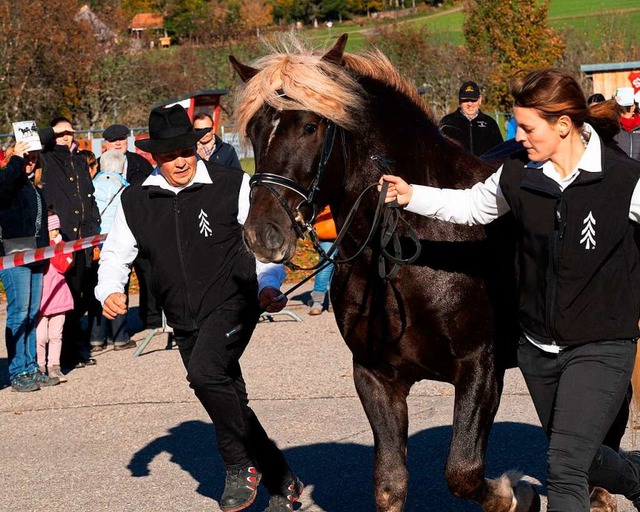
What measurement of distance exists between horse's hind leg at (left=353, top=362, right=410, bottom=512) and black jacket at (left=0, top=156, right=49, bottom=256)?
15.4ft

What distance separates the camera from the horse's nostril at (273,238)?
4.00 metres

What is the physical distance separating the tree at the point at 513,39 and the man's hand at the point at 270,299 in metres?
37.8

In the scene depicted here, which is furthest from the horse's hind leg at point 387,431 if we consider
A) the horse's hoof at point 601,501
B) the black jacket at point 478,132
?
the black jacket at point 478,132

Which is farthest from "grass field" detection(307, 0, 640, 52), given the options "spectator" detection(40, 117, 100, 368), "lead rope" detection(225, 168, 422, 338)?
"lead rope" detection(225, 168, 422, 338)

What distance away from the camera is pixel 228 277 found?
5.31 m

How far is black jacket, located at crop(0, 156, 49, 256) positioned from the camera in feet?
27.9

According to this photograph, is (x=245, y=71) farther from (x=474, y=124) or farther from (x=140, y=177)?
(x=474, y=124)

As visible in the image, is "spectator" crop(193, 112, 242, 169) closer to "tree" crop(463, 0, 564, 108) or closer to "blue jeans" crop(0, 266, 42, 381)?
"blue jeans" crop(0, 266, 42, 381)

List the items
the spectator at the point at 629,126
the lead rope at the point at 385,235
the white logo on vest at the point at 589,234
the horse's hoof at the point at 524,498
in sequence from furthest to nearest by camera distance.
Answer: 1. the spectator at the point at 629,126
2. the horse's hoof at the point at 524,498
3. the lead rope at the point at 385,235
4. the white logo on vest at the point at 589,234

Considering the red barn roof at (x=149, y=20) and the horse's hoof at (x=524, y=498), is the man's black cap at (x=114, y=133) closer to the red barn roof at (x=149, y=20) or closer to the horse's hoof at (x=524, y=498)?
the horse's hoof at (x=524, y=498)

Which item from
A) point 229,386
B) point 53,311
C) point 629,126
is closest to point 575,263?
point 229,386

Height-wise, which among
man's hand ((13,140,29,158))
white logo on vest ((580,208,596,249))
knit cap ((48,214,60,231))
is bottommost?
knit cap ((48,214,60,231))

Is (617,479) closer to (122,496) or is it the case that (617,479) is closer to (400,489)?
(400,489)

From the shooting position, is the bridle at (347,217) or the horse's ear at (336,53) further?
the horse's ear at (336,53)
